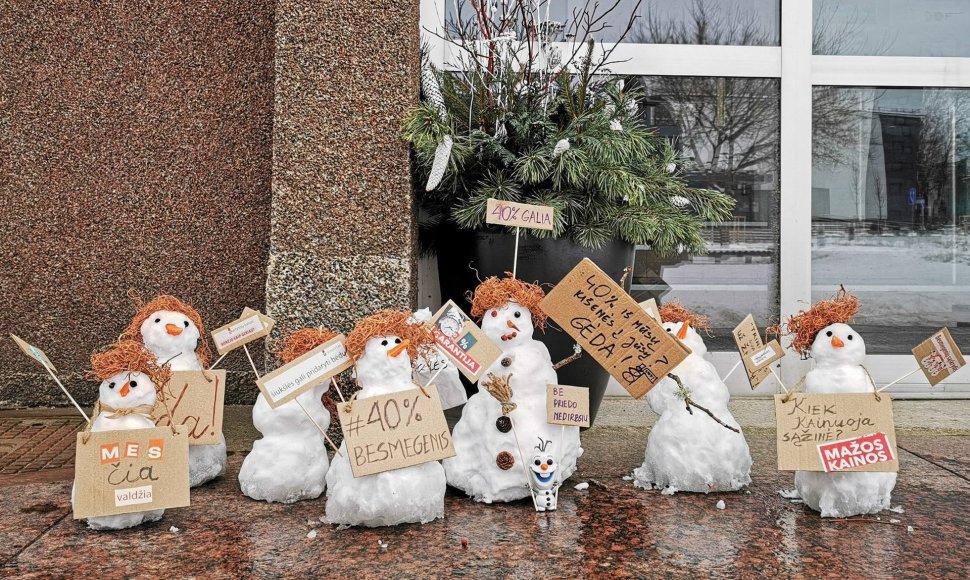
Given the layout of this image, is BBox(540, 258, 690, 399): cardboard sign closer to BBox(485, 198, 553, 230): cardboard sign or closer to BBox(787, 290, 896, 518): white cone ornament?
BBox(485, 198, 553, 230): cardboard sign

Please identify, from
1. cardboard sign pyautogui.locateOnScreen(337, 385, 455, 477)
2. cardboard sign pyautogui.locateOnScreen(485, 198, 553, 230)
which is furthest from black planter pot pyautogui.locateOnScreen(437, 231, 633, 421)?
cardboard sign pyautogui.locateOnScreen(337, 385, 455, 477)

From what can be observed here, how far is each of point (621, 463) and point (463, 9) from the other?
2.53 metres

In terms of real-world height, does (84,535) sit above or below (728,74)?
below

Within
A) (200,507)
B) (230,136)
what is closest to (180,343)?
(200,507)

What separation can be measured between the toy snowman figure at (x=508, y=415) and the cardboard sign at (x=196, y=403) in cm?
78

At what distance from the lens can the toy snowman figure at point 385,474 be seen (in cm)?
214

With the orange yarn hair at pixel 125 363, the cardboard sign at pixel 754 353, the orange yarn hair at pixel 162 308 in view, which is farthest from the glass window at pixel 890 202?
the orange yarn hair at pixel 125 363

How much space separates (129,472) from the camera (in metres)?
2.13

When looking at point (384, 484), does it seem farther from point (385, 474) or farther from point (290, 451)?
point (290, 451)

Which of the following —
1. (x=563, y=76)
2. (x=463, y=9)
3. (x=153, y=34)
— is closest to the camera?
(x=563, y=76)

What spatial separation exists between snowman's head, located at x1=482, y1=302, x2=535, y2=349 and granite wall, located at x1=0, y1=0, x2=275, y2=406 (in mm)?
1684

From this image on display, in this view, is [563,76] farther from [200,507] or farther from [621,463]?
[200,507]

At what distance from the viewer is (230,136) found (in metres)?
3.76

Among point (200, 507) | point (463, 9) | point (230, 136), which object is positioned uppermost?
point (463, 9)
